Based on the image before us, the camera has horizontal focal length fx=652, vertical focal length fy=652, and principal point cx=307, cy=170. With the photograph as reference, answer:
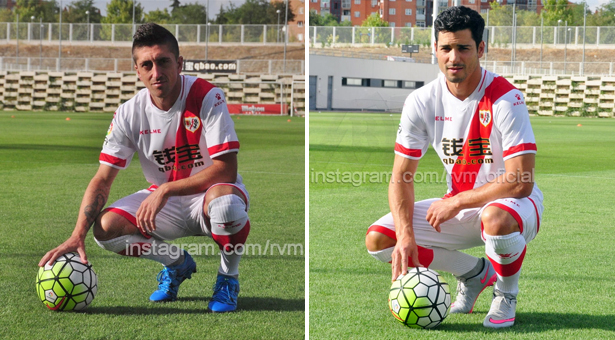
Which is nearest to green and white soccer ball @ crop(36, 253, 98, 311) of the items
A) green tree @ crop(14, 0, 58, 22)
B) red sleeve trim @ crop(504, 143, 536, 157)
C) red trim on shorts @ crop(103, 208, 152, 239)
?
red trim on shorts @ crop(103, 208, 152, 239)

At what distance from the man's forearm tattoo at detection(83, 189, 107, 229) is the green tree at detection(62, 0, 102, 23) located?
42.6 meters

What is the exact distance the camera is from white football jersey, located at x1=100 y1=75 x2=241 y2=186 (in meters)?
3.74

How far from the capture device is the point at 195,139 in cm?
381

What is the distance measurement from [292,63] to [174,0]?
9.89 meters

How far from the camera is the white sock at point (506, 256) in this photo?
314cm

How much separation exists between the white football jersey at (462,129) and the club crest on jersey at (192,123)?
1156mm

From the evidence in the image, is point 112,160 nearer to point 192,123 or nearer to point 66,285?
point 192,123

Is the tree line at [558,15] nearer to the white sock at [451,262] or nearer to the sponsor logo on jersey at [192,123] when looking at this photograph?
the sponsor logo on jersey at [192,123]

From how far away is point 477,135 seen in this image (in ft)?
11.3

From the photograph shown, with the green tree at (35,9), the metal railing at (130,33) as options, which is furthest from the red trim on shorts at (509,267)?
the green tree at (35,9)

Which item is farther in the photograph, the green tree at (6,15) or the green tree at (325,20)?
the green tree at (6,15)

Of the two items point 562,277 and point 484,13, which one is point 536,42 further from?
point 562,277

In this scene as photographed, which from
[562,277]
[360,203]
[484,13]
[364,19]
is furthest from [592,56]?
[562,277]

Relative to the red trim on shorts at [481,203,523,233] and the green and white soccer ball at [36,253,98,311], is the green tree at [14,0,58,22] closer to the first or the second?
the green and white soccer ball at [36,253,98,311]
